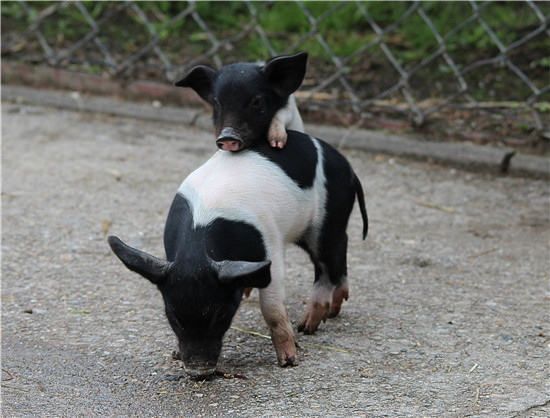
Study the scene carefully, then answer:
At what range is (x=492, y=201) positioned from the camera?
19.5 feet

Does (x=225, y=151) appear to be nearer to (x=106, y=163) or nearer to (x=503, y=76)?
(x=106, y=163)

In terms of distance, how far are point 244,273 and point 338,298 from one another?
1.05 metres

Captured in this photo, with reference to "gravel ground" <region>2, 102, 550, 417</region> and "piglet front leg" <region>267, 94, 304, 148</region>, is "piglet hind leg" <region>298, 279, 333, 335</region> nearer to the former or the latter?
"gravel ground" <region>2, 102, 550, 417</region>

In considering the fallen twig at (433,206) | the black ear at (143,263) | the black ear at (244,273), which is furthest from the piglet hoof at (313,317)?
the fallen twig at (433,206)

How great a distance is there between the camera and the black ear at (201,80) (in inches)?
163

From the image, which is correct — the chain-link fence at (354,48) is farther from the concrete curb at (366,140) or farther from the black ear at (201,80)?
the black ear at (201,80)

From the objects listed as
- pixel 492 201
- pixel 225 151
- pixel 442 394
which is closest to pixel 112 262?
pixel 225 151

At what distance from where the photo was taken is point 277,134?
154 inches

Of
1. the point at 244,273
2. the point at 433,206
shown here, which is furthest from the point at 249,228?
the point at 433,206

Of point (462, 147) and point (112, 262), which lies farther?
point (462, 147)

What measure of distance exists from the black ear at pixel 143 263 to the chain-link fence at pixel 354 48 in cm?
388

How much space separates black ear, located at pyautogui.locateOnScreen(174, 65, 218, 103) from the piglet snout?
369 mm

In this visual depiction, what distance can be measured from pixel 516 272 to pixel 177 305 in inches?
87.6

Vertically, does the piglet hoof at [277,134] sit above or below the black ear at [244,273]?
above
